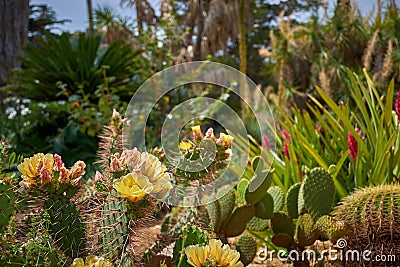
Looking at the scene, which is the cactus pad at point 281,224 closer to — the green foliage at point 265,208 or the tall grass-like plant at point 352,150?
the green foliage at point 265,208

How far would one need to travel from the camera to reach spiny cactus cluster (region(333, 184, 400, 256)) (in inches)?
42.5

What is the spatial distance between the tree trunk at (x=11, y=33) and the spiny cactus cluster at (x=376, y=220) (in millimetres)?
2848

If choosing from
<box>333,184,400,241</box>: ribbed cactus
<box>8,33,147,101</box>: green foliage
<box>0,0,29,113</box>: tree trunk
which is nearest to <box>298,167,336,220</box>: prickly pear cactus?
Answer: <box>333,184,400,241</box>: ribbed cactus

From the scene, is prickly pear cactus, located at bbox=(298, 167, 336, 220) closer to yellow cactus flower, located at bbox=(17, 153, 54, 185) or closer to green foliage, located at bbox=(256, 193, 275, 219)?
green foliage, located at bbox=(256, 193, 275, 219)

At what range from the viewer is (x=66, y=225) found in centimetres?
75

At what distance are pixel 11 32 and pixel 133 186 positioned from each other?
3139mm

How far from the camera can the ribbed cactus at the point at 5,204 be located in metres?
0.73

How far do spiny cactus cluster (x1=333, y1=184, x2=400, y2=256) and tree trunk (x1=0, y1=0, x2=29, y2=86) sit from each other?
2.91 metres

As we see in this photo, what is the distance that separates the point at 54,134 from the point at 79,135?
423 millimetres

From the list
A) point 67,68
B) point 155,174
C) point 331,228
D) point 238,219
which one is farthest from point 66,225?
point 67,68

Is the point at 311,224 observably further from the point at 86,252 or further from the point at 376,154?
the point at 86,252

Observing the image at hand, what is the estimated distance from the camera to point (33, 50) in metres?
3.30

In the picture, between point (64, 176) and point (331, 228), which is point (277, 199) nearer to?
point (331, 228)

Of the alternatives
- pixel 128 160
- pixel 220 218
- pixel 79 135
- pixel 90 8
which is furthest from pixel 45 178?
pixel 90 8
